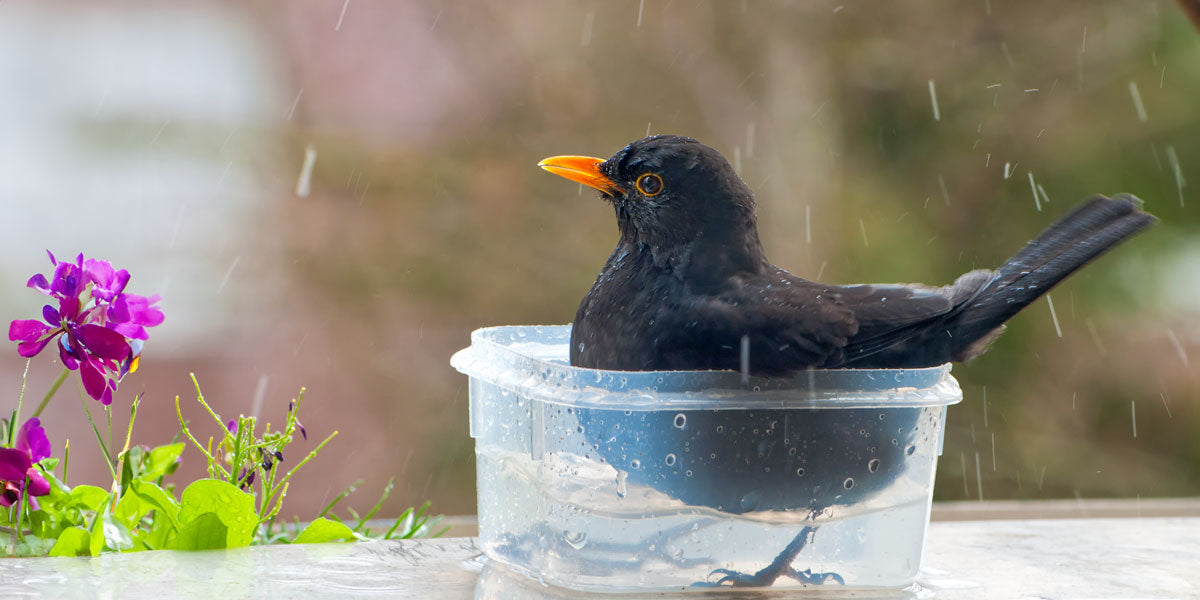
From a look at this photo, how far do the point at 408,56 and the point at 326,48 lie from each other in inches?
12.9

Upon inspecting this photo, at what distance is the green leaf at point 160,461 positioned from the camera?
148cm

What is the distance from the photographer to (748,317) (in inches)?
43.1

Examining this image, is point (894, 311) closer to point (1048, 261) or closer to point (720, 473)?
point (1048, 261)

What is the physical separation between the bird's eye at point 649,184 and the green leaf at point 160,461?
2.42 feet

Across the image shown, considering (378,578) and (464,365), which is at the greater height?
(464,365)

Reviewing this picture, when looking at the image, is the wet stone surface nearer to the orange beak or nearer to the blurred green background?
the orange beak

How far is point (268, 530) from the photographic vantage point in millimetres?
1503

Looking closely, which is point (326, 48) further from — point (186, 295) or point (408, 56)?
point (186, 295)

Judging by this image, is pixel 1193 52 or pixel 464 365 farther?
pixel 1193 52

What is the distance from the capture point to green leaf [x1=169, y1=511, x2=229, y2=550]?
1.29 metres

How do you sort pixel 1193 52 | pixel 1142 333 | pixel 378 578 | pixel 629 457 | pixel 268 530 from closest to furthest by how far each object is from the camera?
1. pixel 629 457
2. pixel 378 578
3. pixel 268 530
4. pixel 1193 52
5. pixel 1142 333

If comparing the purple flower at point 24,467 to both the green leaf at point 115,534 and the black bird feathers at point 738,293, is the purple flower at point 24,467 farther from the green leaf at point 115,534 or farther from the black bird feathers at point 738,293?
the black bird feathers at point 738,293

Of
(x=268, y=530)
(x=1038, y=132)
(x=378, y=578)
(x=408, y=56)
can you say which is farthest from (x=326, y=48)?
(x=378, y=578)

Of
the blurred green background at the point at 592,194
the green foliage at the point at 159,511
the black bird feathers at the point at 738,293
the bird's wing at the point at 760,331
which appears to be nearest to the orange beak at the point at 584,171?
the black bird feathers at the point at 738,293
